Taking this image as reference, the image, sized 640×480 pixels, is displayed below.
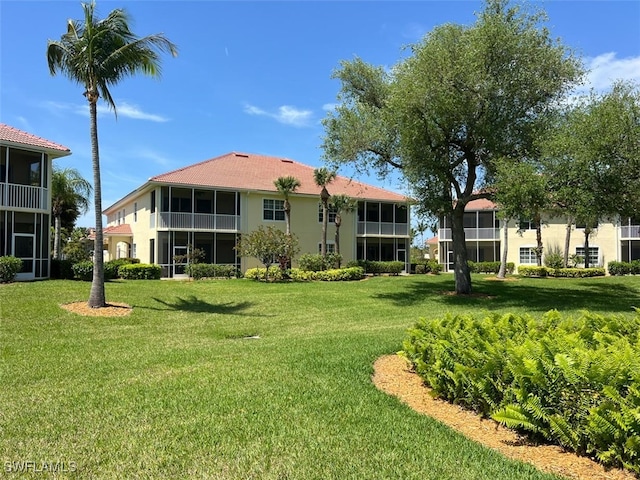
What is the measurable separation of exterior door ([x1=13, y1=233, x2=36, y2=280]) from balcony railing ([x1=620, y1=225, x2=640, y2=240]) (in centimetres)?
3888

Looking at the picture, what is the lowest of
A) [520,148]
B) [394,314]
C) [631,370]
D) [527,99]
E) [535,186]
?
[394,314]

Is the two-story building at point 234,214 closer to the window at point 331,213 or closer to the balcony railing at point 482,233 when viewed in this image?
the window at point 331,213

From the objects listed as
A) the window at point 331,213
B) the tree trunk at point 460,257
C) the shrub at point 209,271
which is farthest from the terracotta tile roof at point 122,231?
the tree trunk at point 460,257

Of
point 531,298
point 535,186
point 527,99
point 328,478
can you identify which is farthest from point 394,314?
point 328,478

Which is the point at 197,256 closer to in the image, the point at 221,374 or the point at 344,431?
the point at 221,374

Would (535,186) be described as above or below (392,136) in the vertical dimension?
below

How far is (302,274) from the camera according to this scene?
25.4 metres

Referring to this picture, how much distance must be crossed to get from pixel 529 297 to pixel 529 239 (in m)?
22.6

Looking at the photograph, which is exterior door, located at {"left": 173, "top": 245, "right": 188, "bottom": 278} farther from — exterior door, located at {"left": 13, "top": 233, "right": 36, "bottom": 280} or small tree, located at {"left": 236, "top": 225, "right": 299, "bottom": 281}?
exterior door, located at {"left": 13, "top": 233, "right": 36, "bottom": 280}

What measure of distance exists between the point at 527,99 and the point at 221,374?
1551cm

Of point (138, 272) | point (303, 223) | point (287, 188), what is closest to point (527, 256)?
point (303, 223)

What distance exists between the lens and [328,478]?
11.6ft

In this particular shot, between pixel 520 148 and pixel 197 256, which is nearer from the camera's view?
pixel 520 148

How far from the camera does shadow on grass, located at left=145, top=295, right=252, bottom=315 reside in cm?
1512
